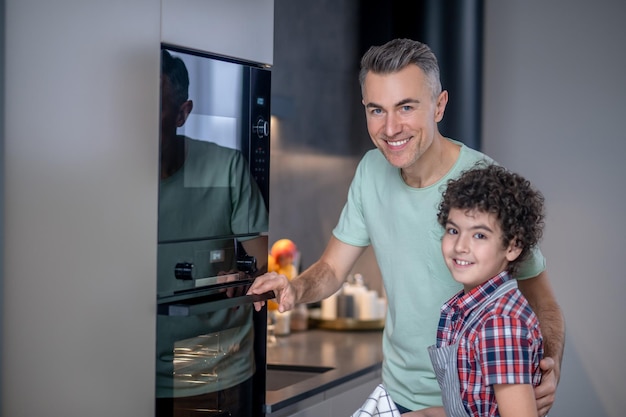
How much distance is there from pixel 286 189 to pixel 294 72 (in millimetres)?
478

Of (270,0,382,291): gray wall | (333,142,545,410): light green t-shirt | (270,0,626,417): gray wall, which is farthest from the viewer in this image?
(270,0,626,417): gray wall

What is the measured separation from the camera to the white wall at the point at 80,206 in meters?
1.58

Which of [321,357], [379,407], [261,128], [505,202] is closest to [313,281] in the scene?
[261,128]

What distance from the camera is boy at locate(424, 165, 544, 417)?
64.5 inches

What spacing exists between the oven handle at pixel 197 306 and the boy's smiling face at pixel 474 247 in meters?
0.50

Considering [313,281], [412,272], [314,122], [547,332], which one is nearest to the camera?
[547,332]

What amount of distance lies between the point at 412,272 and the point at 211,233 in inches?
19.8

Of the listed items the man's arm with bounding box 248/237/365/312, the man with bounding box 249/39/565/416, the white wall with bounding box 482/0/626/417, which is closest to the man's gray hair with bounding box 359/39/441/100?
the man with bounding box 249/39/565/416

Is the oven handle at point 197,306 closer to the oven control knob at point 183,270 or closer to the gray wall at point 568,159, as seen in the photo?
the oven control knob at point 183,270

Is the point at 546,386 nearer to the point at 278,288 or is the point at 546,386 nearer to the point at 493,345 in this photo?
the point at 493,345

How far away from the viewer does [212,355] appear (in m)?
2.05

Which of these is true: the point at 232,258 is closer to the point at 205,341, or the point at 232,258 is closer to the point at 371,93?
the point at 205,341

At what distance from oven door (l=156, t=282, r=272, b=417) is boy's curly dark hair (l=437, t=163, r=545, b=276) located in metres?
0.56

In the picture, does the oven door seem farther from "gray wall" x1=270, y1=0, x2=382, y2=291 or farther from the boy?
"gray wall" x1=270, y1=0, x2=382, y2=291
